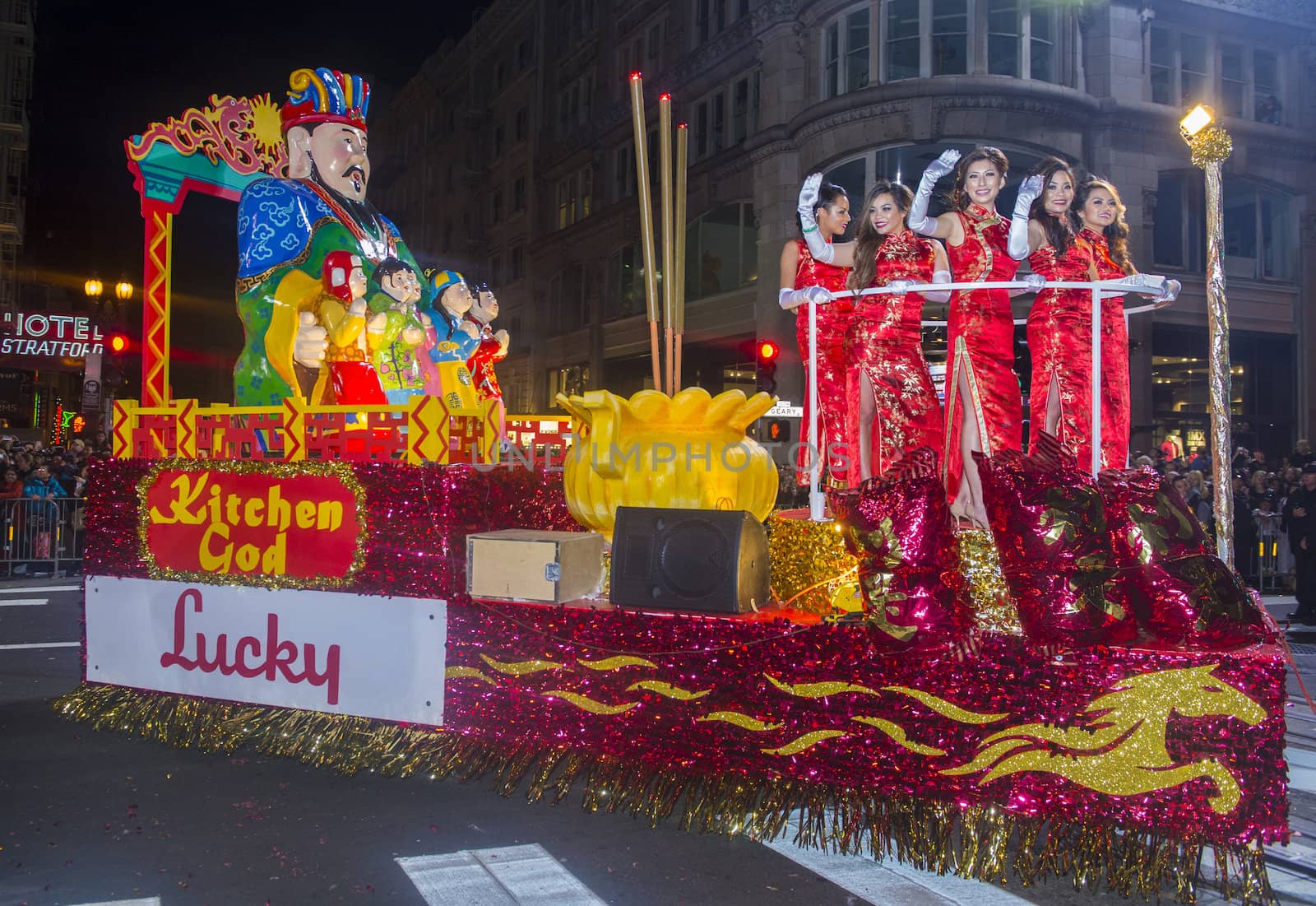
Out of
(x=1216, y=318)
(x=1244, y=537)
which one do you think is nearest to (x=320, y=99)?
(x=1216, y=318)

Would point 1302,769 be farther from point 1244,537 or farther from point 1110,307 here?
point 1244,537

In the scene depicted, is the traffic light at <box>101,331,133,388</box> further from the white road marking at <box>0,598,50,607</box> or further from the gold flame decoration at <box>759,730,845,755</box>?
the gold flame decoration at <box>759,730,845,755</box>

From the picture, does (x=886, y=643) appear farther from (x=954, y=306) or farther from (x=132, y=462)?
(x=132, y=462)

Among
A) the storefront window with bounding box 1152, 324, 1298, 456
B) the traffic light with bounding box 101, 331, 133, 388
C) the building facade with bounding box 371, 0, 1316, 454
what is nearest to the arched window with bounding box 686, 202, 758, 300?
the building facade with bounding box 371, 0, 1316, 454

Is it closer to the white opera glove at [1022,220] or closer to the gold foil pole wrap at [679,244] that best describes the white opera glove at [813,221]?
the gold foil pole wrap at [679,244]

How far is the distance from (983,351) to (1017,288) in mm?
286

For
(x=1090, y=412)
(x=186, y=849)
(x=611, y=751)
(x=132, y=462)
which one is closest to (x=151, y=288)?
(x=132, y=462)

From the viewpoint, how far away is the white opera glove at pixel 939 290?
13.9ft

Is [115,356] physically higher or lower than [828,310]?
higher

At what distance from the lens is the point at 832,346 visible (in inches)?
188

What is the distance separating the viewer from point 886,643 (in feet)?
11.3

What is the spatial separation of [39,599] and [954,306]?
30.8 feet

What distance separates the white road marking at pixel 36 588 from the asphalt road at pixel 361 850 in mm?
6552

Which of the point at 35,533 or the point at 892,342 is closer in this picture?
the point at 892,342
